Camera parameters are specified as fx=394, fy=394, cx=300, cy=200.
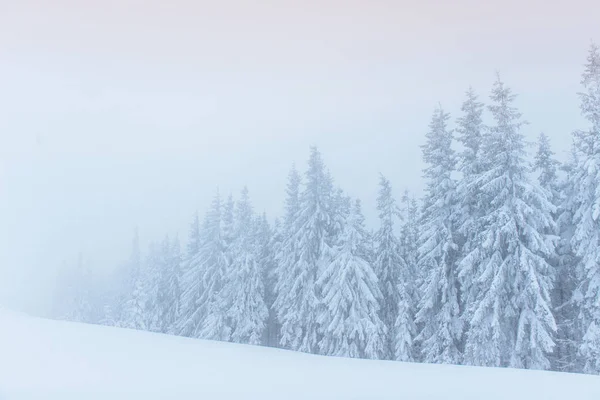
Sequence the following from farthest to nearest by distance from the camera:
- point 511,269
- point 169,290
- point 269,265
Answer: point 169,290
point 269,265
point 511,269

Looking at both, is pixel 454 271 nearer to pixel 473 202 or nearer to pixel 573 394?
pixel 473 202

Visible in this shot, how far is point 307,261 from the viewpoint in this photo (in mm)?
29422

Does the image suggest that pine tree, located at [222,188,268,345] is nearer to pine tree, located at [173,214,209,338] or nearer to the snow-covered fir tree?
pine tree, located at [173,214,209,338]

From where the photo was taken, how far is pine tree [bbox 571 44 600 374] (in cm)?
1822

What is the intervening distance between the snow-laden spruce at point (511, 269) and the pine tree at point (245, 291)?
57.6ft

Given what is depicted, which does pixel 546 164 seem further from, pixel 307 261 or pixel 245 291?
pixel 245 291

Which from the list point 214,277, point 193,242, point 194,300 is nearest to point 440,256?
point 214,277

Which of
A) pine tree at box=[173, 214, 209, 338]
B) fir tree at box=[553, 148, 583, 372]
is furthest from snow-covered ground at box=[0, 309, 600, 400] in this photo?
pine tree at box=[173, 214, 209, 338]

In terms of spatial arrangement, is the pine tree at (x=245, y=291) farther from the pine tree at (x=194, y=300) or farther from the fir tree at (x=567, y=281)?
the fir tree at (x=567, y=281)

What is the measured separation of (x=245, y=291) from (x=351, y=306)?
10571 millimetres

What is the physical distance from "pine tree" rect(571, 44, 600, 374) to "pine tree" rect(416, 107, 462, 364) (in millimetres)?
5680

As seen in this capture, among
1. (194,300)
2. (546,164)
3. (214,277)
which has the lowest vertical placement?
(194,300)

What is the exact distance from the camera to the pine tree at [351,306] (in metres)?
25.4

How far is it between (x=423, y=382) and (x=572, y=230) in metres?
22.0
